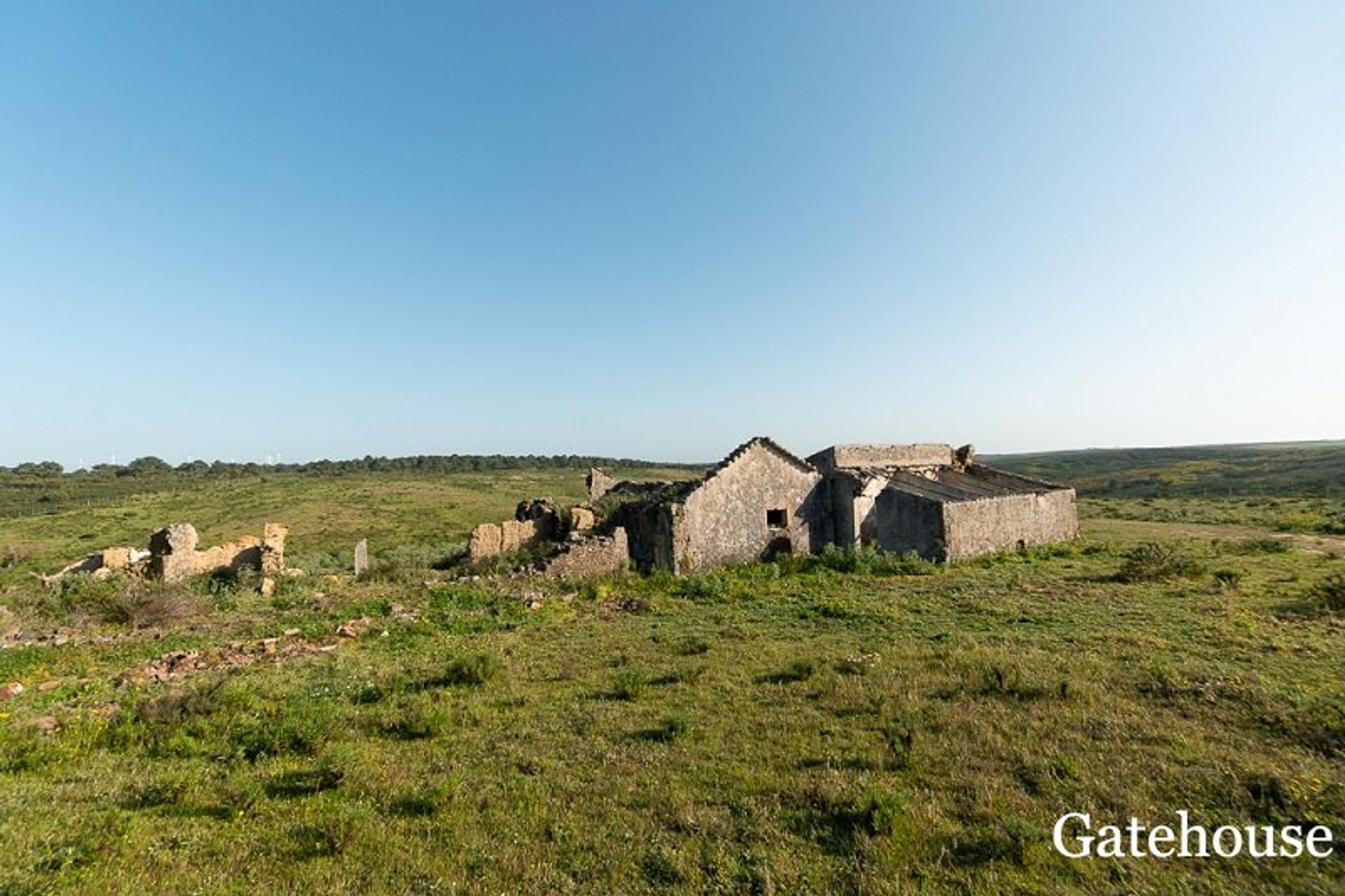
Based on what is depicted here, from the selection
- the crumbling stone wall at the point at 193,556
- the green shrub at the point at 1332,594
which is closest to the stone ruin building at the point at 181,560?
the crumbling stone wall at the point at 193,556

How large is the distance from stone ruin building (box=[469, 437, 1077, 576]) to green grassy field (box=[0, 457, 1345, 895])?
14.4 feet

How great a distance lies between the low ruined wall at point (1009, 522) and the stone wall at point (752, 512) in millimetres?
4076

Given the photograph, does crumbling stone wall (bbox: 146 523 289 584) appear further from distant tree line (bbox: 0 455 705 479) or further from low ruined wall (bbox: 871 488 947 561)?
distant tree line (bbox: 0 455 705 479)

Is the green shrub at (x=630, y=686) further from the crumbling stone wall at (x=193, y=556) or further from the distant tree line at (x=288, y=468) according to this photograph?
the distant tree line at (x=288, y=468)

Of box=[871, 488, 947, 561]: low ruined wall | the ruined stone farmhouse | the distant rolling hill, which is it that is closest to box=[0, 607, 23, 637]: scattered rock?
the ruined stone farmhouse

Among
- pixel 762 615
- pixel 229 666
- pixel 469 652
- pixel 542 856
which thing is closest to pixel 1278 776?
pixel 542 856

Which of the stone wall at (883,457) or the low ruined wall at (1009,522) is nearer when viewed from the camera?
the low ruined wall at (1009,522)

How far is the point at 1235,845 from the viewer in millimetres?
4488

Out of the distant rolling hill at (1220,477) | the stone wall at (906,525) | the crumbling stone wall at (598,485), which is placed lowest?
the distant rolling hill at (1220,477)

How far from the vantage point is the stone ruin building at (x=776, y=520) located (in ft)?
60.4

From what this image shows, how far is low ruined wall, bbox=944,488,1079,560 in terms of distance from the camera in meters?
19.0

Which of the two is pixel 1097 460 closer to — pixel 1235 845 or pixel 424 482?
pixel 424 482

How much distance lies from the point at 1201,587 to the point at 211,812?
18117 millimetres

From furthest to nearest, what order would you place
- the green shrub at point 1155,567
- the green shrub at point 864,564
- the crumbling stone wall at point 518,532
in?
the crumbling stone wall at point 518,532 < the green shrub at point 864,564 < the green shrub at point 1155,567
